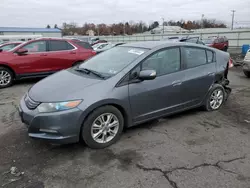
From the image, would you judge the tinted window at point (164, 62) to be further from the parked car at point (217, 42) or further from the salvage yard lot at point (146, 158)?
the parked car at point (217, 42)

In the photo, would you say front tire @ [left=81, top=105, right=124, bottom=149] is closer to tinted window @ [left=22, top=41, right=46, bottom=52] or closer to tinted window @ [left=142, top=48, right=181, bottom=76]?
tinted window @ [left=142, top=48, right=181, bottom=76]

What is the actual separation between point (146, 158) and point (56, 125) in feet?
4.32

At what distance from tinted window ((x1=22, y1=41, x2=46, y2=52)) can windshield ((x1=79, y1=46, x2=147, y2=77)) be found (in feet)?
14.5

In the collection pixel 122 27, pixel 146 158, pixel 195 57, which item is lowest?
pixel 146 158

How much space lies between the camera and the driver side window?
26.2 feet

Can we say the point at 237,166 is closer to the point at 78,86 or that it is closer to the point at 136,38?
the point at 78,86

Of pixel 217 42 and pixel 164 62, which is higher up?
pixel 217 42

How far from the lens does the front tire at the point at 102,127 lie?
327 cm

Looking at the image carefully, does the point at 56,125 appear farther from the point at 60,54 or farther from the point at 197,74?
the point at 60,54

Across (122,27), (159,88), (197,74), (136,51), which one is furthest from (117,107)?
(122,27)

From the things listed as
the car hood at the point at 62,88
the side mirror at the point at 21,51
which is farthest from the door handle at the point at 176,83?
the side mirror at the point at 21,51

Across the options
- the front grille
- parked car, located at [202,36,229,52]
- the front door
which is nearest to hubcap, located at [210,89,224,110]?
the front door

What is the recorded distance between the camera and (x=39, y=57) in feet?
26.4

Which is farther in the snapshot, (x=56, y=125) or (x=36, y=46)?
(x=36, y=46)
